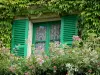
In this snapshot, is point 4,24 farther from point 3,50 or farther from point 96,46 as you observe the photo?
point 96,46

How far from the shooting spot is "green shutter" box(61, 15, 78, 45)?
805 cm

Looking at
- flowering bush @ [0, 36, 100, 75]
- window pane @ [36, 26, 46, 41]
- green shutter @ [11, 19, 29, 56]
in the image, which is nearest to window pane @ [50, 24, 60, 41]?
window pane @ [36, 26, 46, 41]

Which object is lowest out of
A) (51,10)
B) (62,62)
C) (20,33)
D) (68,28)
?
(62,62)

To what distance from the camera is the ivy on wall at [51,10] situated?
772 centimetres

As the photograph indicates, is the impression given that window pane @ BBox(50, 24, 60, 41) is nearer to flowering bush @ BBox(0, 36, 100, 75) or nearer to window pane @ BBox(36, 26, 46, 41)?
window pane @ BBox(36, 26, 46, 41)

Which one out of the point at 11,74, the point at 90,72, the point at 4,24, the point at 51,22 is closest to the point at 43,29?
the point at 51,22

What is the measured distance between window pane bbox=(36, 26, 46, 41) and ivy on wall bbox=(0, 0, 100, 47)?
1.35ft

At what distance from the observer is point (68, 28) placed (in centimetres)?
812

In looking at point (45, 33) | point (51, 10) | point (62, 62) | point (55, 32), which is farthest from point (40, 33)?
point (62, 62)

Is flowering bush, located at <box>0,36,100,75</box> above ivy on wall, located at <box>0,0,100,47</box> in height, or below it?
below

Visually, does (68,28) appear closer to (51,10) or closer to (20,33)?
(51,10)

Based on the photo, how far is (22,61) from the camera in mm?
5922

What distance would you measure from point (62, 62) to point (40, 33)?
130 inches

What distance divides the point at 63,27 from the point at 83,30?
0.57 m
